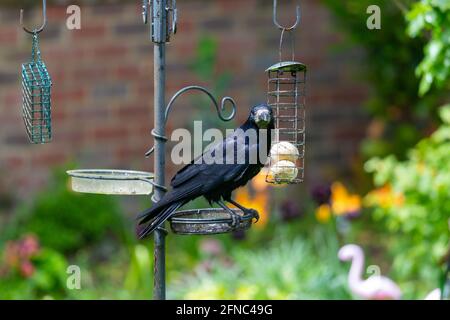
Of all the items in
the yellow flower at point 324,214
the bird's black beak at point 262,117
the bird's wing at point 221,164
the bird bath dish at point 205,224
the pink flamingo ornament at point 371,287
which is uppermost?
the bird's black beak at point 262,117

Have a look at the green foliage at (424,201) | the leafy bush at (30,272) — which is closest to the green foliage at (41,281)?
the leafy bush at (30,272)

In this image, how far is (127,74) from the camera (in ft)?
23.9

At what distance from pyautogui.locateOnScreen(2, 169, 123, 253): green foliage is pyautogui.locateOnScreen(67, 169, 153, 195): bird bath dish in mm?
3052

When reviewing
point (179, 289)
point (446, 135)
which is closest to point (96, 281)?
point (179, 289)

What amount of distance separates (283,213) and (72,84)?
239 centimetres

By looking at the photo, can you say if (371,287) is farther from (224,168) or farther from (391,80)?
(391,80)

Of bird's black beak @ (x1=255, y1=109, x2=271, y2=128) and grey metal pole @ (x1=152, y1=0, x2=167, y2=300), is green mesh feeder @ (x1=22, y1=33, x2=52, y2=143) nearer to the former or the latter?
grey metal pole @ (x1=152, y1=0, x2=167, y2=300)

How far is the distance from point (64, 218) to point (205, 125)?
4.47ft

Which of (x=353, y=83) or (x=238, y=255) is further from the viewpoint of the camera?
(x=353, y=83)

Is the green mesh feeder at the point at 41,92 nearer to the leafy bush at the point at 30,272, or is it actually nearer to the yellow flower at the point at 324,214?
the leafy bush at the point at 30,272

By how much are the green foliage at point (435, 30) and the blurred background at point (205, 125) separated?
1.43 meters

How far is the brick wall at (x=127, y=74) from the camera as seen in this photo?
7.06 meters

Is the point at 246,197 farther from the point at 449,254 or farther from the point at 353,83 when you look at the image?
the point at 449,254

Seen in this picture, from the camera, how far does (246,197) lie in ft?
22.2
